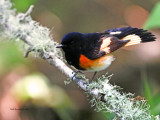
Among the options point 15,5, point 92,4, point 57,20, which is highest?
point 92,4

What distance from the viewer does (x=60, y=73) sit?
13.7 feet

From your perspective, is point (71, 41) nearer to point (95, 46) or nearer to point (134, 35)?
point (95, 46)

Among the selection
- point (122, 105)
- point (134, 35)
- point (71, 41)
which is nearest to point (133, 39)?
point (134, 35)

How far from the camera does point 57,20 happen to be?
17.0ft

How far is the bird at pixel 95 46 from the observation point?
8.39 feet

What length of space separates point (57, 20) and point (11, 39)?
8.04ft

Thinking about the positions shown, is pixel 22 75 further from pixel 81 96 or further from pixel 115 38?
pixel 115 38

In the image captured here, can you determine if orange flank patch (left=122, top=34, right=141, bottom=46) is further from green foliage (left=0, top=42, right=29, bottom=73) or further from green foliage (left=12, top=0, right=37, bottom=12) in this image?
green foliage (left=0, top=42, right=29, bottom=73)

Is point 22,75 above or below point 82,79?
above

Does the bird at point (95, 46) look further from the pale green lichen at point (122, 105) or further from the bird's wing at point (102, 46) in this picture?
the pale green lichen at point (122, 105)

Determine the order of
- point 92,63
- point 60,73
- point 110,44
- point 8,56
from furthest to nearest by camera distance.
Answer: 1. point 60,73
2. point 8,56
3. point 110,44
4. point 92,63

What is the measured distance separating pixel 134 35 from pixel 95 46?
385 mm

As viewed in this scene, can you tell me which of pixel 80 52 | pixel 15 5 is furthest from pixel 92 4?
pixel 80 52

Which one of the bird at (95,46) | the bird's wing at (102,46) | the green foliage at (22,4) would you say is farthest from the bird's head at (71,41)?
the green foliage at (22,4)
